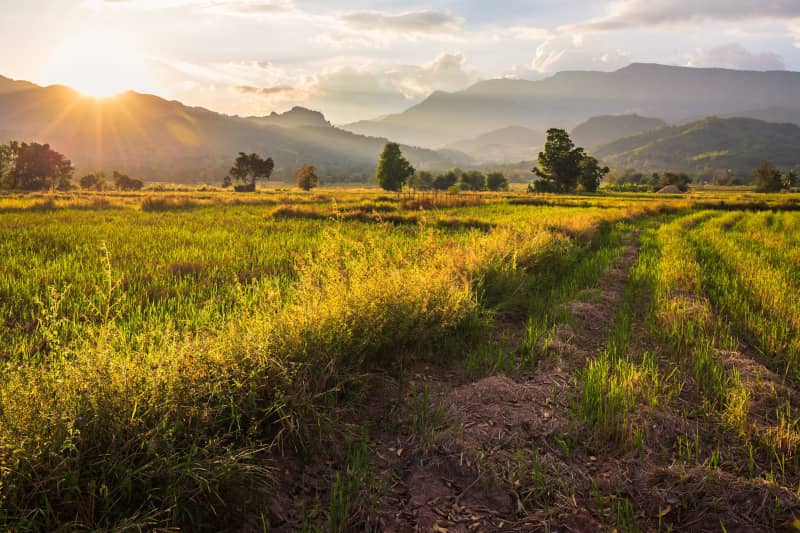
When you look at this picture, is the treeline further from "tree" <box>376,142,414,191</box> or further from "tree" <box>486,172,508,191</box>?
"tree" <box>486,172,508,191</box>

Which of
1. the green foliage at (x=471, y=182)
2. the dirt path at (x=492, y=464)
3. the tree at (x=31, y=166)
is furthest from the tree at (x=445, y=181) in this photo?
the dirt path at (x=492, y=464)

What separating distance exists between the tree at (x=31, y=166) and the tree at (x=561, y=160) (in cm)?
8775

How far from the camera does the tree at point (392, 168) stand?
82875mm

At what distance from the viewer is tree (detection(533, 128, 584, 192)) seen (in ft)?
254

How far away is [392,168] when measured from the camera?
274 ft

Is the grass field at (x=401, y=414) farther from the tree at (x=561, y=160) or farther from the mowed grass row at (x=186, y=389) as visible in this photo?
the tree at (x=561, y=160)

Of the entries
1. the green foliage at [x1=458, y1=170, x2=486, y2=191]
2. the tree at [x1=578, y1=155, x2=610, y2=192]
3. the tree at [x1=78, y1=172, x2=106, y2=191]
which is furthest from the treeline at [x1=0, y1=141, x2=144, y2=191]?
the tree at [x1=578, y1=155, x2=610, y2=192]

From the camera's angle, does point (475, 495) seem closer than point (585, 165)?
Yes

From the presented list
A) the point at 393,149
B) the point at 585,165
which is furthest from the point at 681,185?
the point at 393,149

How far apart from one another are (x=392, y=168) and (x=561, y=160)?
1271 inches

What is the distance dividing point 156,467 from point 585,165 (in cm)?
9097

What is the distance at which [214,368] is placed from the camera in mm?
3443

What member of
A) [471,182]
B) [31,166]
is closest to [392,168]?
[471,182]

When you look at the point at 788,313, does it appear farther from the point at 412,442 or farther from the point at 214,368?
the point at 214,368
